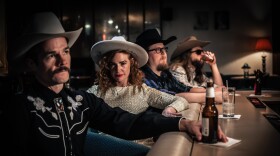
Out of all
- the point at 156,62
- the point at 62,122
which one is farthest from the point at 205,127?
the point at 156,62

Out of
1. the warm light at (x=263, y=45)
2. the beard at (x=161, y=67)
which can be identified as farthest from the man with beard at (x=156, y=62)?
the warm light at (x=263, y=45)

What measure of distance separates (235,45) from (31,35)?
26.7ft

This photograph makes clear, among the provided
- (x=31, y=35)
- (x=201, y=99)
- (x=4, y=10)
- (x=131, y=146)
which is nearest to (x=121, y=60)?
(x=201, y=99)

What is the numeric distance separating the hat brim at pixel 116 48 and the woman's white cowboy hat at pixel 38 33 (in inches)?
28.6

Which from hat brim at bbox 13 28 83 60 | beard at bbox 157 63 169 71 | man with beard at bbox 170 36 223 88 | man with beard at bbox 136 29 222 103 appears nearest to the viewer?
hat brim at bbox 13 28 83 60

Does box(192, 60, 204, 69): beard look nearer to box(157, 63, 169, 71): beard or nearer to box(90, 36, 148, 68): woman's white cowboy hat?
box(157, 63, 169, 71): beard

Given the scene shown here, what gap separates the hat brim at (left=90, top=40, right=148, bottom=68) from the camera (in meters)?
2.26

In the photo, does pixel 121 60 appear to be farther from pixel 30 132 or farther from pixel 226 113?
pixel 30 132

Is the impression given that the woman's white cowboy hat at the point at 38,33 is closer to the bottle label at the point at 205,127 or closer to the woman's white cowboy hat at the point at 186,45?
the bottle label at the point at 205,127

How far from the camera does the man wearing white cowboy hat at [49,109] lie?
137cm

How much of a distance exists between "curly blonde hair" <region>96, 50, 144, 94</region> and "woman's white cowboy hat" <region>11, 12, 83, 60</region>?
794 mm

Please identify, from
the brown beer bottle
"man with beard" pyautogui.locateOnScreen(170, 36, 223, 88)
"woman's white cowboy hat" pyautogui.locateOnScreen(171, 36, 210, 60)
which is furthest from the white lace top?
"woman's white cowboy hat" pyautogui.locateOnScreen(171, 36, 210, 60)

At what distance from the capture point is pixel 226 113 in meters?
2.06

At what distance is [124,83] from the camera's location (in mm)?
2328
